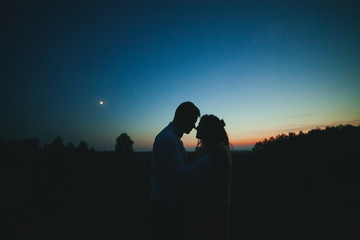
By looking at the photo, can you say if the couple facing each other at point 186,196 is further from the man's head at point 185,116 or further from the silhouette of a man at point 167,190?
the man's head at point 185,116

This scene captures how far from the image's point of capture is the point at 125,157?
43.7 meters

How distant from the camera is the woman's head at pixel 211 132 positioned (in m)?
2.13

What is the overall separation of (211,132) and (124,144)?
51.1 metres

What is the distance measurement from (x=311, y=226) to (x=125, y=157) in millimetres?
43154

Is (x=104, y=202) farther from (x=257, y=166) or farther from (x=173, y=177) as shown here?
(x=257, y=166)

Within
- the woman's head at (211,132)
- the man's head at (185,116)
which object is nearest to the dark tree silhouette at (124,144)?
the woman's head at (211,132)

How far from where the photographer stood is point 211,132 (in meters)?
2.14

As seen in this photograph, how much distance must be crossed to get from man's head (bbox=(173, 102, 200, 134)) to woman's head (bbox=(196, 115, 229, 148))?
0.83ft

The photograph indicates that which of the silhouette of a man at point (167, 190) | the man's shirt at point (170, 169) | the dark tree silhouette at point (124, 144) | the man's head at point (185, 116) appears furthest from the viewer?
the dark tree silhouette at point (124, 144)

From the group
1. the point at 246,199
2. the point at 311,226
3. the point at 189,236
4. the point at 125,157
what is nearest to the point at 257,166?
the point at 246,199

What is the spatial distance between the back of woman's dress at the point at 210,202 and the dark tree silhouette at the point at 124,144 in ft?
160

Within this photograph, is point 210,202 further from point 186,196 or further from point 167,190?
point 167,190

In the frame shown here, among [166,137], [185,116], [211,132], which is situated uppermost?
[185,116]

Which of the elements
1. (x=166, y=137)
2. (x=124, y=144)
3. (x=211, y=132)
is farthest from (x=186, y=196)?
(x=124, y=144)
